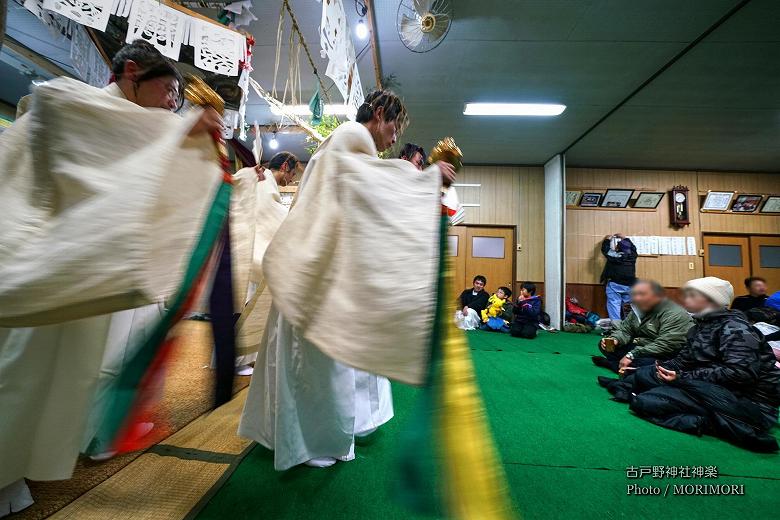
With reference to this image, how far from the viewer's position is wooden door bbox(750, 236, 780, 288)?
7816mm

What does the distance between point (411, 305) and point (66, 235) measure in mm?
691

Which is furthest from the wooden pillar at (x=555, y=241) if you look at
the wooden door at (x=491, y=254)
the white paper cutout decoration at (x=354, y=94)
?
the white paper cutout decoration at (x=354, y=94)

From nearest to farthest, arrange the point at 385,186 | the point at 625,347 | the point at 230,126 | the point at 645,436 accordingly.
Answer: the point at 385,186, the point at 645,436, the point at 230,126, the point at 625,347

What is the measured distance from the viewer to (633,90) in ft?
16.6

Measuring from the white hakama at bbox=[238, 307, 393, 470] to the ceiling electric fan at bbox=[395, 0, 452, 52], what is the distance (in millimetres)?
3231

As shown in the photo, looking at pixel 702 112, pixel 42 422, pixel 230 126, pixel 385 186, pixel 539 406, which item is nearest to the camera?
pixel 385 186

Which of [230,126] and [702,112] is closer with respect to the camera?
[230,126]

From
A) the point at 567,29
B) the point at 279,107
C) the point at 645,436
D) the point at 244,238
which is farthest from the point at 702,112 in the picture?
the point at 244,238

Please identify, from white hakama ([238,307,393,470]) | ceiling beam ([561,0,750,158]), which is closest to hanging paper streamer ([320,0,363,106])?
white hakama ([238,307,393,470])

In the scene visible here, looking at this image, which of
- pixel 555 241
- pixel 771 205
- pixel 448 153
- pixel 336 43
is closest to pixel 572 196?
pixel 555 241

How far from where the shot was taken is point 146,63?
1191 millimetres

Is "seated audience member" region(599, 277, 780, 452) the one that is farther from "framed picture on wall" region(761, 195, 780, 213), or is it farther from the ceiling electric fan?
"framed picture on wall" region(761, 195, 780, 213)

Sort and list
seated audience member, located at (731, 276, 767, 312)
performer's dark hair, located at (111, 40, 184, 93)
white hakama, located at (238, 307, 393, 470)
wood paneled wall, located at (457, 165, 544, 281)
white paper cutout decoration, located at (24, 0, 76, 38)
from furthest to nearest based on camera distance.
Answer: wood paneled wall, located at (457, 165, 544, 281) < seated audience member, located at (731, 276, 767, 312) < white paper cutout decoration, located at (24, 0, 76, 38) < white hakama, located at (238, 307, 393, 470) < performer's dark hair, located at (111, 40, 184, 93)

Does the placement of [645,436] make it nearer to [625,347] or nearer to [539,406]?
[539,406]
